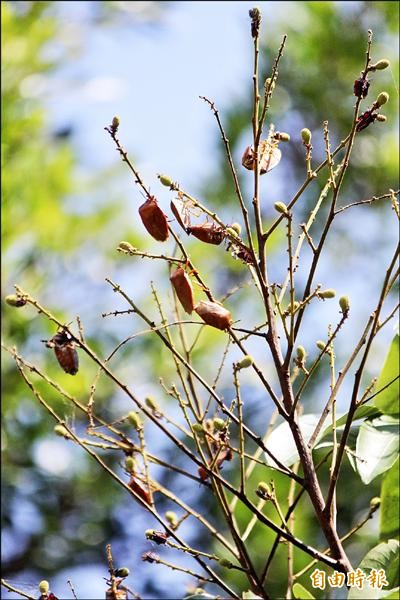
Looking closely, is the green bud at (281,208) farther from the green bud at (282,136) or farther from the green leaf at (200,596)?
the green leaf at (200,596)

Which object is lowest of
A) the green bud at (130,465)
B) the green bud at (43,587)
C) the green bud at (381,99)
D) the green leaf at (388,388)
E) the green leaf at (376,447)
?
the green bud at (43,587)

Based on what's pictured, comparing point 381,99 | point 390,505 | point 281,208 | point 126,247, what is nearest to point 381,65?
point 381,99

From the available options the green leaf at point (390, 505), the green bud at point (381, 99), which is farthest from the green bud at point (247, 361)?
the green leaf at point (390, 505)

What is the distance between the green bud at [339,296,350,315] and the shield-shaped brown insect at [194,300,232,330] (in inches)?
3.6

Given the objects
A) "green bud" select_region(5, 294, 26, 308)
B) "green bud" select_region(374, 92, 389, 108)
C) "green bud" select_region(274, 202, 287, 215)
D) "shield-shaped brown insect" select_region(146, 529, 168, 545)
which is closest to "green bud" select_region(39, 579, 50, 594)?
"shield-shaped brown insect" select_region(146, 529, 168, 545)

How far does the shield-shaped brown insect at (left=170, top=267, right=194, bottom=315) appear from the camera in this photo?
0.84 meters

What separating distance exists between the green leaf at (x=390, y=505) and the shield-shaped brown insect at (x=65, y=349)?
37cm

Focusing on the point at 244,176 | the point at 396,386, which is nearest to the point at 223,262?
the point at 244,176

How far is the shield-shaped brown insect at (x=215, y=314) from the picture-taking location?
31.4 inches

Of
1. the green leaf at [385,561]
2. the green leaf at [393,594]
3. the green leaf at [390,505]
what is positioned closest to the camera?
the green leaf at [393,594]

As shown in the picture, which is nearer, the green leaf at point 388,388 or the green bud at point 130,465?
the green bud at point 130,465

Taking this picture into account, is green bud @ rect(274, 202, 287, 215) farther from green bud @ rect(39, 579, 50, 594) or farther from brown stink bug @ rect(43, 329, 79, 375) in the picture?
green bud @ rect(39, 579, 50, 594)

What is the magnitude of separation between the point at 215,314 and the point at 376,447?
290mm

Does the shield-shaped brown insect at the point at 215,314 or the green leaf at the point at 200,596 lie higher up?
the shield-shaped brown insect at the point at 215,314
